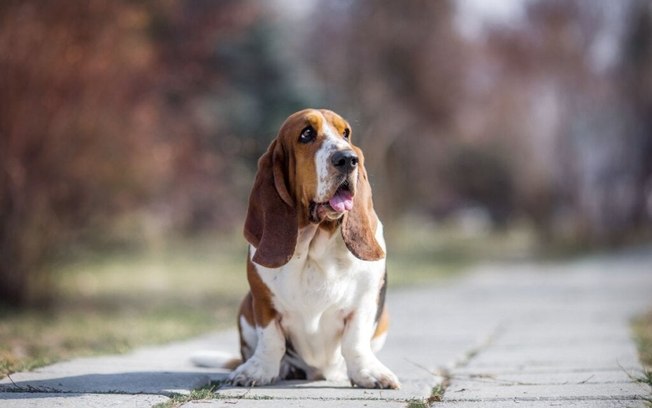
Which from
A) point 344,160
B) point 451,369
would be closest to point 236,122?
point 451,369

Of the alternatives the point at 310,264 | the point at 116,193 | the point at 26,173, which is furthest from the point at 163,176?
the point at 310,264

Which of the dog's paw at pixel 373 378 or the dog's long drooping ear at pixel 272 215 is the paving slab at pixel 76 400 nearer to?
the dog's long drooping ear at pixel 272 215

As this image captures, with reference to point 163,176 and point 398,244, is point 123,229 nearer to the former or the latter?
point 163,176

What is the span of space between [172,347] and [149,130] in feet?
16.5

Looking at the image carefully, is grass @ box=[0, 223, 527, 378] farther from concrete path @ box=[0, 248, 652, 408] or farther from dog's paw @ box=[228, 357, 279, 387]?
dog's paw @ box=[228, 357, 279, 387]

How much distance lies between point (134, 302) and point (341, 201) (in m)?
7.07

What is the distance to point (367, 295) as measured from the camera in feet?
12.5

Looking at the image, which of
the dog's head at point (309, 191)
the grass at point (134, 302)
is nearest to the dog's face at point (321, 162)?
the dog's head at point (309, 191)

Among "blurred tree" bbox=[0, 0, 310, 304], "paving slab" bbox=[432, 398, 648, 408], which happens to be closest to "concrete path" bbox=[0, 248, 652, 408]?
"paving slab" bbox=[432, 398, 648, 408]

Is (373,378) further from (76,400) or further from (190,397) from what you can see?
(76,400)

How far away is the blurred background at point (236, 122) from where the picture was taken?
8.69m

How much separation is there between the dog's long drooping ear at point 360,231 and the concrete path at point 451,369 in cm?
57

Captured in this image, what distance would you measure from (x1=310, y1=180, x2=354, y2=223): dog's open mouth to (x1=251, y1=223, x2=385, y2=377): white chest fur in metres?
0.15

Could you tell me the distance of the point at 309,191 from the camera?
11.9 ft
